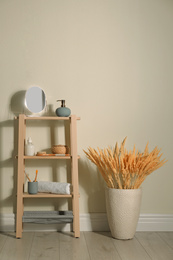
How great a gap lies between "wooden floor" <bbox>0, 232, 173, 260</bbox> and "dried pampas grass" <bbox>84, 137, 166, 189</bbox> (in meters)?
0.44

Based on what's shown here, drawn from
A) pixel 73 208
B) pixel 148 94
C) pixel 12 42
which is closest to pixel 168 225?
pixel 73 208

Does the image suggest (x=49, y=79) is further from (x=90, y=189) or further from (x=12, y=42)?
(x=90, y=189)

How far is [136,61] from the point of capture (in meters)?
2.99

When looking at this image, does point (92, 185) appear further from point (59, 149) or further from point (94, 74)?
point (94, 74)

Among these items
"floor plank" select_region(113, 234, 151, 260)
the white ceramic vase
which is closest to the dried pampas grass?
the white ceramic vase

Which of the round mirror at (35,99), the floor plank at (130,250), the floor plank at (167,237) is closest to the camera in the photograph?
the floor plank at (130,250)

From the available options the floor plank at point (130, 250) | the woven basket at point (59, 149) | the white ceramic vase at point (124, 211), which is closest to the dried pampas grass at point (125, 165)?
the white ceramic vase at point (124, 211)

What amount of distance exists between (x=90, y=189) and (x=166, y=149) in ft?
2.55

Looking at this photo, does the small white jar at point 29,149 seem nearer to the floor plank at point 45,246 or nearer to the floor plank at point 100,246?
the floor plank at point 45,246

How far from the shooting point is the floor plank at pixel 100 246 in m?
2.20

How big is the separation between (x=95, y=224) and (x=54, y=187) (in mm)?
534

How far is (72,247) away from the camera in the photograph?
93.9 inches

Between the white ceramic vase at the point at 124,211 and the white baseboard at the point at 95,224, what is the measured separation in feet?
0.92

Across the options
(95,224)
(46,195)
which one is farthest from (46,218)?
(95,224)
